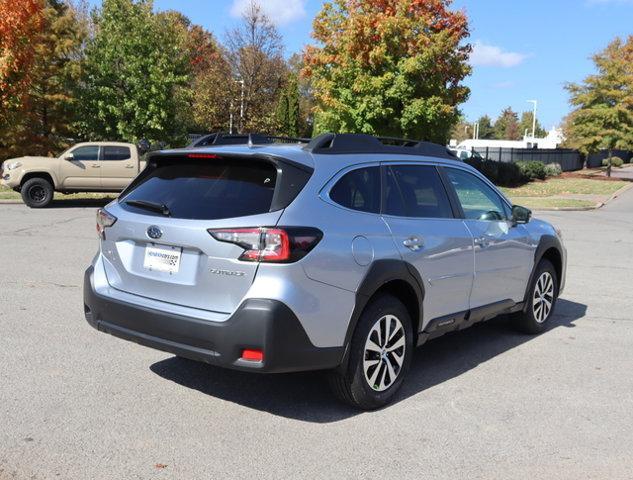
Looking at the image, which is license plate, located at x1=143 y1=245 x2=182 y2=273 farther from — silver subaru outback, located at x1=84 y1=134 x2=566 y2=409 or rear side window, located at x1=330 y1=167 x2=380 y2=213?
rear side window, located at x1=330 y1=167 x2=380 y2=213

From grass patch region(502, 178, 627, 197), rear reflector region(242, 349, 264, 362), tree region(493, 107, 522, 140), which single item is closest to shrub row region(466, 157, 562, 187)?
grass patch region(502, 178, 627, 197)

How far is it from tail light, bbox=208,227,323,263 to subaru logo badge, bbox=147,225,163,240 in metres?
0.48

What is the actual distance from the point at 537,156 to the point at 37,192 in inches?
1441

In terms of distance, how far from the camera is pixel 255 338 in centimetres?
369

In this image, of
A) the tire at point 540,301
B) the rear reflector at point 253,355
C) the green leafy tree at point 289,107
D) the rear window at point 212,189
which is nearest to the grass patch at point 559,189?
the green leafy tree at point 289,107

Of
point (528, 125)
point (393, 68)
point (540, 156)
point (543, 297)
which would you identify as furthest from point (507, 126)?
point (543, 297)

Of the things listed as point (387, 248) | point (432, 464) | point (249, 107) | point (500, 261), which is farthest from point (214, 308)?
point (249, 107)

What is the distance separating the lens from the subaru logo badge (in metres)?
4.08

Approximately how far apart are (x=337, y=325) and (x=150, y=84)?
22.3 meters

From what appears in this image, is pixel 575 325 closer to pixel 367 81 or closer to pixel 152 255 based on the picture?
pixel 152 255

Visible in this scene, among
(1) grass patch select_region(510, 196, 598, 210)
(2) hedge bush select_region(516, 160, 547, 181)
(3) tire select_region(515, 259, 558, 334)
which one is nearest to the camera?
(3) tire select_region(515, 259, 558, 334)

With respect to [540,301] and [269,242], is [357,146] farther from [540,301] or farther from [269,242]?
[540,301]

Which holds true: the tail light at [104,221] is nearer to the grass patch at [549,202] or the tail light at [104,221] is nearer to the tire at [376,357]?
the tire at [376,357]

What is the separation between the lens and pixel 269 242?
12.2 ft
